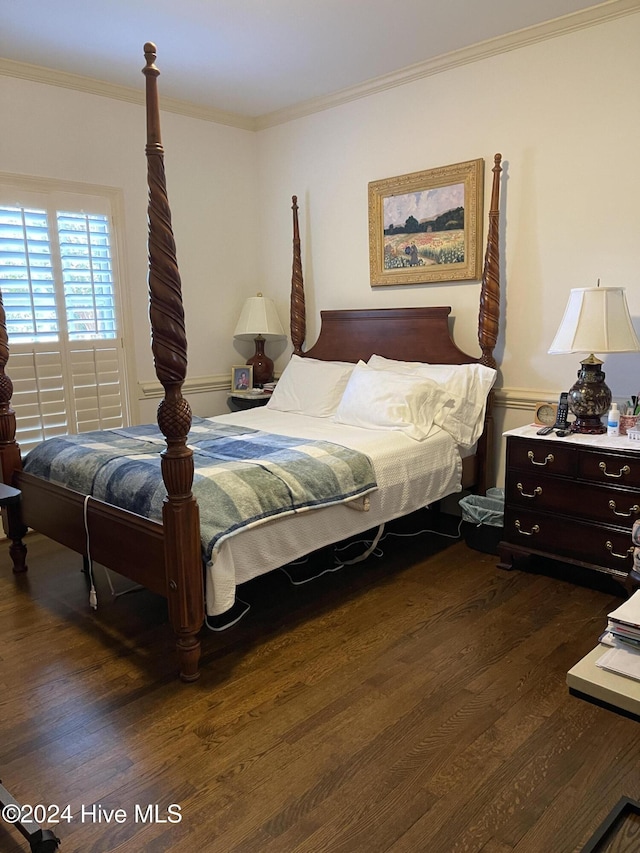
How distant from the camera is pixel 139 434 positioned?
3.39 metres

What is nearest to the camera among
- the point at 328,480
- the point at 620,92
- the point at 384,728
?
the point at 384,728

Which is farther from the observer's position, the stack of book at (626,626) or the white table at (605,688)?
the stack of book at (626,626)

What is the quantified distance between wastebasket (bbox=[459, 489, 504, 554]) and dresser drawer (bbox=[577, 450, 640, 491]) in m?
0.61

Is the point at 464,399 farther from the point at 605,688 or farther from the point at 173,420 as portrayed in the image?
the point at 605,688

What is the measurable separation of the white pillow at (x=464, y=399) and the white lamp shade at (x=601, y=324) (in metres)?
0.66

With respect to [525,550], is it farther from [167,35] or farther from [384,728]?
[167,35]

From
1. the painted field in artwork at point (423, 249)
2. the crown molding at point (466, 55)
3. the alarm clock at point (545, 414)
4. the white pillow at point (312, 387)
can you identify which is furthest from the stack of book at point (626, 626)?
the crown molding at point (466, 55)

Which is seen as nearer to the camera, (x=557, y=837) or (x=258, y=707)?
(x=557, y=837)

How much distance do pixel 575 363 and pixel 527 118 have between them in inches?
52.9

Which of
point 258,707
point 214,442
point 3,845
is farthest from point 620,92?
point 3,845

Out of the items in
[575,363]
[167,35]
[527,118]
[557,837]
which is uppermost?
[167,35]

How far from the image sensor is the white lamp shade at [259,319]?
463cm

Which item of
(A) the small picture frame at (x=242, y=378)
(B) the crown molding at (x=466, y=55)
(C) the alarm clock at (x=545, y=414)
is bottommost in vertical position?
(C) the alarm clock at (x=545, y=414)

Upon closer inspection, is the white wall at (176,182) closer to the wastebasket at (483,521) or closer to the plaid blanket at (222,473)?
the plaid blanket at (222,473)
